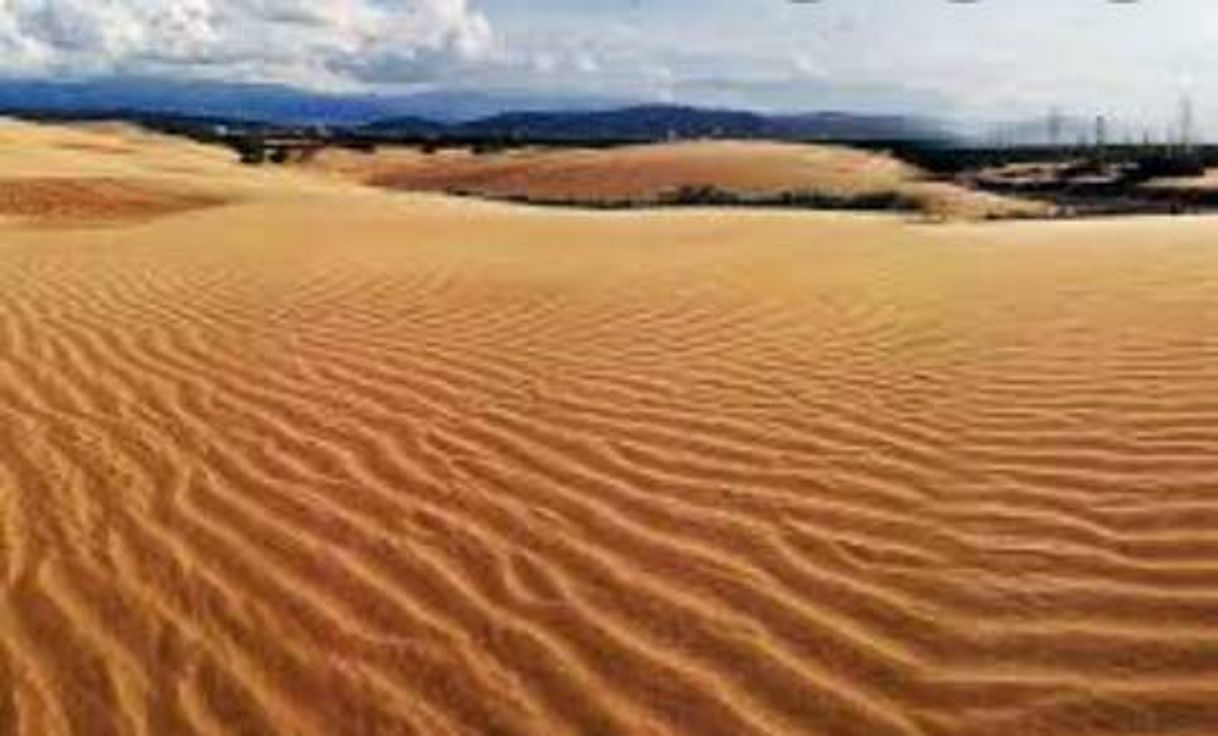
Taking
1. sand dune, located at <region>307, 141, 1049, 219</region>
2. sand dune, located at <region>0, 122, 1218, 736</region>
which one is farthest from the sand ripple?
sand dune, located at <region>307, 141, 1049, 219</region>

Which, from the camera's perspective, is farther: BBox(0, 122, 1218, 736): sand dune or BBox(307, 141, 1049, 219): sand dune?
BBox(307, 141, 1049, 219): sand dune

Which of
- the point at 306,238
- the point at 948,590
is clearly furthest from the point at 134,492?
the point at 306,238

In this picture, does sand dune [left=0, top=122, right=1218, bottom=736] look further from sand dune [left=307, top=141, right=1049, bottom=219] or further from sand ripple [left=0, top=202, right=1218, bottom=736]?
sand dune [left=307, top=141, right=1049, bottom=219]

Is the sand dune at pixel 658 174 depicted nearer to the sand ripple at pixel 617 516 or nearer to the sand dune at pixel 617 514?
the sand dune at pixel 617 514

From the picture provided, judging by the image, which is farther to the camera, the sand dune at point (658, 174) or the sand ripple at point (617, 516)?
the sand dune at point (658, 174)

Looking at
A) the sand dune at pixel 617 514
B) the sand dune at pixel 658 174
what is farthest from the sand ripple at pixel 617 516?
the sand dune at pixel 658 174

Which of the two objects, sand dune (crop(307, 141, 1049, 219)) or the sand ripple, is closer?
the sand ripple
